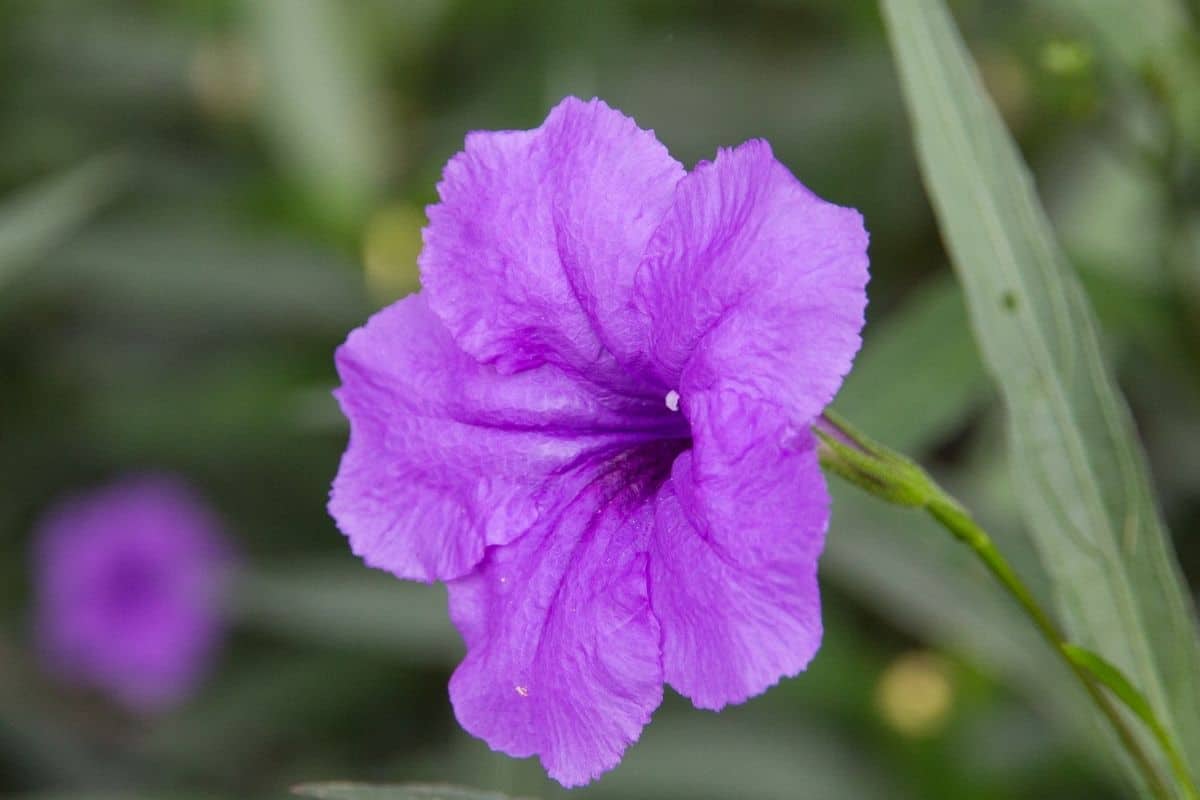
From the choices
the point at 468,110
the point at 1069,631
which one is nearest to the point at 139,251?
the point at 468,110

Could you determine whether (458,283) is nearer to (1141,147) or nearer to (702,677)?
(702,677)

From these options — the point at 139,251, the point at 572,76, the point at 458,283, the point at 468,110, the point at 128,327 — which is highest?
the point at 458,283

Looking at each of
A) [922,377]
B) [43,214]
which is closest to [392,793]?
[922,377]

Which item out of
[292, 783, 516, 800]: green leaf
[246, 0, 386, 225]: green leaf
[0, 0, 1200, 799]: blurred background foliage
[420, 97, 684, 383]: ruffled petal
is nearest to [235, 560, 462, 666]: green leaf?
[0, 0, 1200, 799]: blurred background foliage

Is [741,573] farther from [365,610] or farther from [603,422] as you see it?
[365,610]

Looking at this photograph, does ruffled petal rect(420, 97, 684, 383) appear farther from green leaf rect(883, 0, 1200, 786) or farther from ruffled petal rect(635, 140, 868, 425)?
green leaf rect(883, 0, 1200, 786)

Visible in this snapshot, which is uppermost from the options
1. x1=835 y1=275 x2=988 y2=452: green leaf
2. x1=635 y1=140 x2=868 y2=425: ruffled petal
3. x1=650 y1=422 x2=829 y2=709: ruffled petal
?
x1=635 y1=140 x2=868 y2=425: ruffled petal
